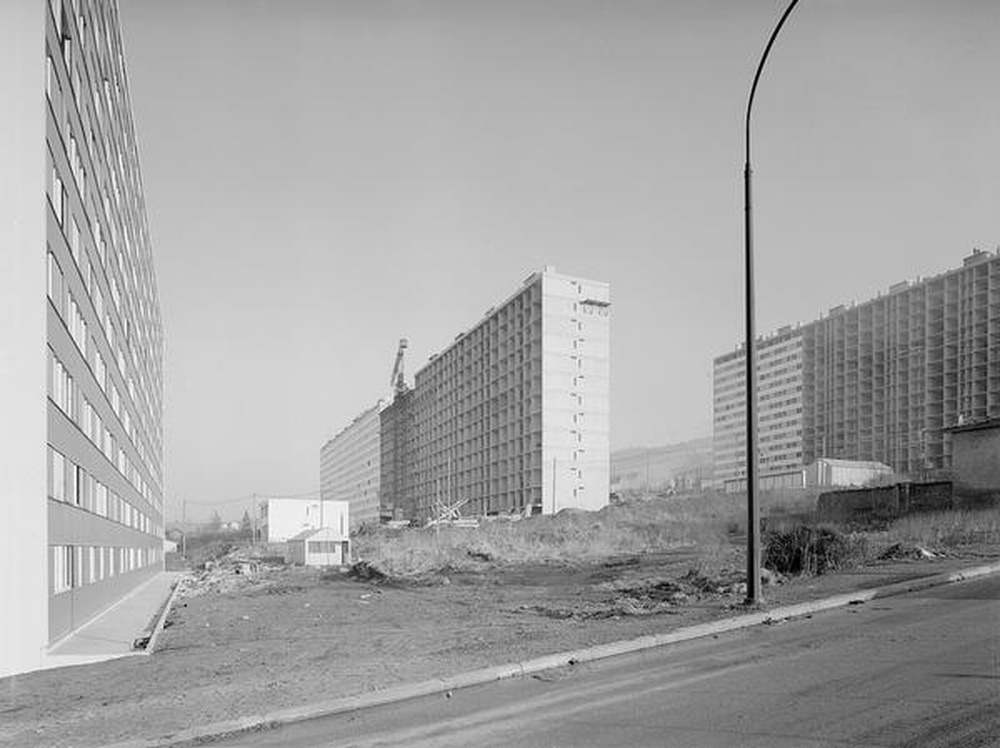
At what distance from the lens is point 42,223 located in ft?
59.5

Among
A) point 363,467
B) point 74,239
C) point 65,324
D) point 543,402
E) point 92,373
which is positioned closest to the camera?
point 65,324

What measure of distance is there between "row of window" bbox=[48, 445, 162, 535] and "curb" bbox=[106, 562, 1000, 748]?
47.1 feet

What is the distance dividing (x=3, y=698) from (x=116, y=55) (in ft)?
108

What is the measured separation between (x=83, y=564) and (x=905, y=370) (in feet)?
258

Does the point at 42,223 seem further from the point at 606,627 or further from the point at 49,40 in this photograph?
the point at 606,627

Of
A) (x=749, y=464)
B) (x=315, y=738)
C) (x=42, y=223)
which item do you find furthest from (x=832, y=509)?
(x=315, y=738)

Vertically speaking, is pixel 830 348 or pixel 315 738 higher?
pixel 830 348

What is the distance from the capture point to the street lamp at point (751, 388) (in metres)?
12.5

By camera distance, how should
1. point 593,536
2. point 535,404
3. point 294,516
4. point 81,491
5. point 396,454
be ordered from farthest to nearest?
point 396,454, point 294,516, point 535,404, point 593,536, point 81,491

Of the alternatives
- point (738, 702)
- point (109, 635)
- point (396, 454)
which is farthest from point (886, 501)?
point (396, 454)

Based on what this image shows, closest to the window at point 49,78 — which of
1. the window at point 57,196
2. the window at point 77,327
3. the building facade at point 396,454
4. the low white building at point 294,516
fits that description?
the window at point 57,196

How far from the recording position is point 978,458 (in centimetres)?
3778

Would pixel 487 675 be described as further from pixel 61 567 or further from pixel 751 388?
pixel 61 567

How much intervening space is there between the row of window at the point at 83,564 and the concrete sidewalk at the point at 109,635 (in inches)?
50.7
